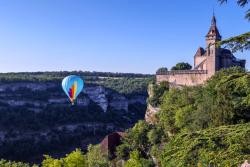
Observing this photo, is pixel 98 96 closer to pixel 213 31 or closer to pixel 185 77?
pixel 185 77

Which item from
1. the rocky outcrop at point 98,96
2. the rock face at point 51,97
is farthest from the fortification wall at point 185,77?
the rocky outcrop at point 98,96

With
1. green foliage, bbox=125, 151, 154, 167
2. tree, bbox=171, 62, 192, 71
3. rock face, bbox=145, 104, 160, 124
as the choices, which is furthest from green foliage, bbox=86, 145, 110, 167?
tree, bbox=171, 62, 192, 71

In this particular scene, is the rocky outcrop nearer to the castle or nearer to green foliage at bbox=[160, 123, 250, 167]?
the castle

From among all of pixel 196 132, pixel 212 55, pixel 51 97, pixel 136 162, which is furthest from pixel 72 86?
pixel 196 132

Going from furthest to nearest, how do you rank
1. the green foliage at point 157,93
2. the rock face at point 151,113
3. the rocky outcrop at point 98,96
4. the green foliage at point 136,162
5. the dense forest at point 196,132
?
the rocky outcrop at point 98,96 < the green foliage at point 157,93 < the rock face at point 151,113 < the green foliage at point 136,162 < the dense forest at point 196,132

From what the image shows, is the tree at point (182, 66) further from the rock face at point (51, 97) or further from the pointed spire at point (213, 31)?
the rock face at point (51, 97)
